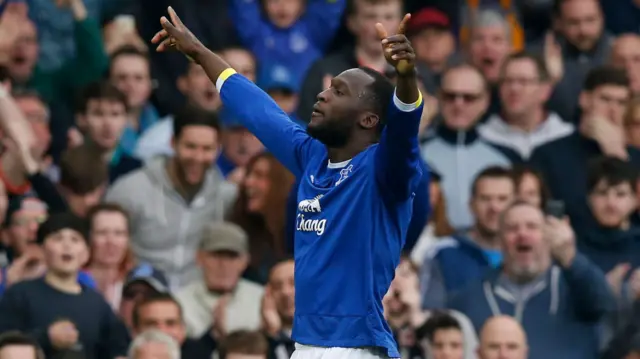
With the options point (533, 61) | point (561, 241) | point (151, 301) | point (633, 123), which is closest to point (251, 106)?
point (151, 301)

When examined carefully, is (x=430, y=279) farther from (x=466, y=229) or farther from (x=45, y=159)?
(x=45, y=159)

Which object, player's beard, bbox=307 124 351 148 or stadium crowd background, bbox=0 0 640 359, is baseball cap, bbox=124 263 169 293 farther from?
player's beard, bbox=307 124 351 148

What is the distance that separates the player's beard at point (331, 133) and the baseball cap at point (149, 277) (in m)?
3.64

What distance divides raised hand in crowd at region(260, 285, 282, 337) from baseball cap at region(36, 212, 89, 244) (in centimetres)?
110

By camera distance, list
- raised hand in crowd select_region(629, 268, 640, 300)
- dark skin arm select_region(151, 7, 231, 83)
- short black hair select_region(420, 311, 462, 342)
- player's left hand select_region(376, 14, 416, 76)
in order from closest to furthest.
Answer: player's left hand select_region(376, 14, 416, 76)
dark skin arm select_region(151, 7, 231, 83)
short black hair select_region(420, 311, 462, 342)
raised hand in crowd select_region(629, 268, 640, 300)

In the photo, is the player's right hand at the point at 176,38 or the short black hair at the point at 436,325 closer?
the player's right hand at the point at 176,38

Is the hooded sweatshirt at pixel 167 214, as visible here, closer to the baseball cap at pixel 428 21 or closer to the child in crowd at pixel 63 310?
the child in crowd at pixel 63 310

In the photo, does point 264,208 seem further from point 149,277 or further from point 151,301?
point 151,301

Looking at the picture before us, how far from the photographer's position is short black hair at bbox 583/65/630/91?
476 inches

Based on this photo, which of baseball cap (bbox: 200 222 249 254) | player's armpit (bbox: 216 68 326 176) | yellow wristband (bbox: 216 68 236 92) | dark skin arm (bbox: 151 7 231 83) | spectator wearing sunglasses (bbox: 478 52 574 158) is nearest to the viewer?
player's armpit (bbox: 216 68 326 176)

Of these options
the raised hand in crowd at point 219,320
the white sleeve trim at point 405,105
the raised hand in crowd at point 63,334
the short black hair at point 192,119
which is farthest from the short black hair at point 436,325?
the white sleeve trim at point 405,105

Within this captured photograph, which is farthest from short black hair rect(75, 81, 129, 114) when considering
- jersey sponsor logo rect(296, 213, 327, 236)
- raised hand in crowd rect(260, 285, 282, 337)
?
jersey sponsor logo rect(296, 213, 327, 236)

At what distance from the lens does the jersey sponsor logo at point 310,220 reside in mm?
6406

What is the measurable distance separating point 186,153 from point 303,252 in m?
4.46
